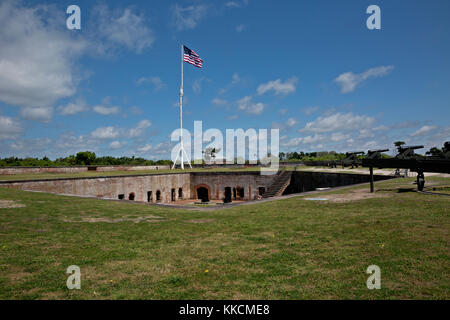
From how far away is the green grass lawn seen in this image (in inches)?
113

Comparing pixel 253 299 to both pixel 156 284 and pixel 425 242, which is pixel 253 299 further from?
pixel 425 242

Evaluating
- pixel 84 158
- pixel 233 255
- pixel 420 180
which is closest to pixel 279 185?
pixel 420 180

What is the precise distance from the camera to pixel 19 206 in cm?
802

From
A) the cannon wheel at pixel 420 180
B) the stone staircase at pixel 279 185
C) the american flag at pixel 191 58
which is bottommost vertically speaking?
the stone staircase at pixel 279 185

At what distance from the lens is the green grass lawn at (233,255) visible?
287 cm

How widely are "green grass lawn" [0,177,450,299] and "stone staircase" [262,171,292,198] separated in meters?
18.4

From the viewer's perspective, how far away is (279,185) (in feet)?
88.0

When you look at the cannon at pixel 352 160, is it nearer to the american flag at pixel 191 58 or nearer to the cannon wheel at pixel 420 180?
the cannon wheel at pixel 420 180

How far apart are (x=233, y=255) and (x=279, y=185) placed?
77.1 feet

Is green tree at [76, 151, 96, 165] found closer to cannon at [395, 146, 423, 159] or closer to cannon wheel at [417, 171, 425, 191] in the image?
cannon at [395, 146, 423, 159]

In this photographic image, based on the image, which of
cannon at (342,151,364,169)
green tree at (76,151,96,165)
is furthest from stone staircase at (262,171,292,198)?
green tree at (76,151,96,165)

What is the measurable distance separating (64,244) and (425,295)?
5.25 metres

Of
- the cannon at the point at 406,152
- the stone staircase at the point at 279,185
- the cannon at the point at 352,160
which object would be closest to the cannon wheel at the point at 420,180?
the cannon at the point at 406,152

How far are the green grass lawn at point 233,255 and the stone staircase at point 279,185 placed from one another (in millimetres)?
18446
